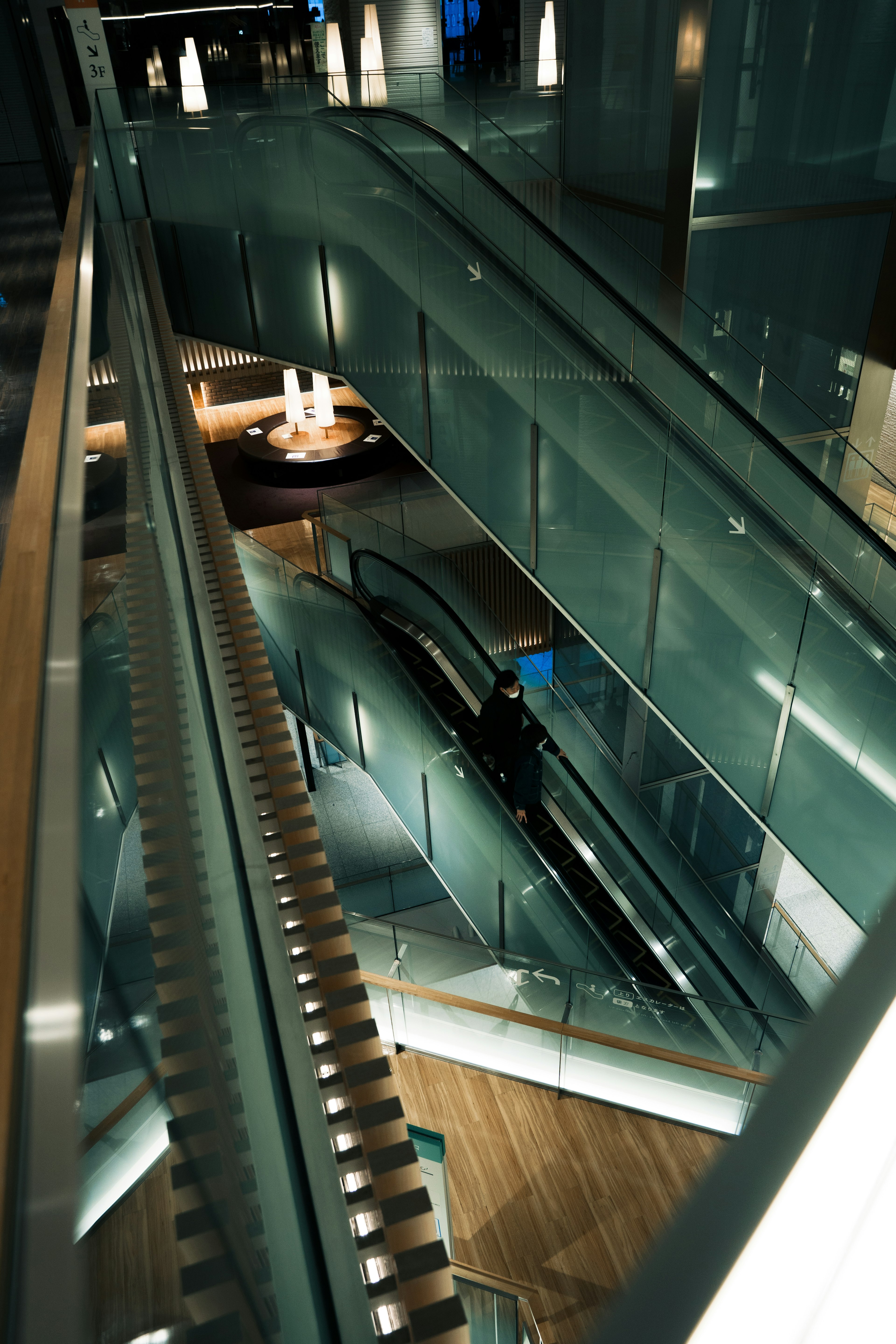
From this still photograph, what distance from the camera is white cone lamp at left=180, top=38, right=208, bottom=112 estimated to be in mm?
7332

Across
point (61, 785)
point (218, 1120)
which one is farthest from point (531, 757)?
point (61, 785)

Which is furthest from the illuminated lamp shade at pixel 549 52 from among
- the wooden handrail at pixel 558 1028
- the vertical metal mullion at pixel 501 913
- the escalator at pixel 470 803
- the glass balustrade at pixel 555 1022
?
the wooden handrail at pixel 558 1028

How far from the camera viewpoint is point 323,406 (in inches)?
503

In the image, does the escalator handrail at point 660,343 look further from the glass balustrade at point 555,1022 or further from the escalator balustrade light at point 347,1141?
the escalator balustrade light at point 347,1141

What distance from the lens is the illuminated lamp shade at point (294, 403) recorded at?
12.7 metres

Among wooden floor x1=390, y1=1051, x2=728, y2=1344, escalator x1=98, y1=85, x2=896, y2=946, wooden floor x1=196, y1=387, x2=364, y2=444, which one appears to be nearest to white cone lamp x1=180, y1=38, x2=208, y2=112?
escalator x1=98, y1=85, x2=896, y2=946

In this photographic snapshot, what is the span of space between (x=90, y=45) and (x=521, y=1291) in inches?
386

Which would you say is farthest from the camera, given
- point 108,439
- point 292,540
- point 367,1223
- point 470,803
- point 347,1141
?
point 292,540

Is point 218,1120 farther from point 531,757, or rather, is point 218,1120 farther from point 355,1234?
point 531,757

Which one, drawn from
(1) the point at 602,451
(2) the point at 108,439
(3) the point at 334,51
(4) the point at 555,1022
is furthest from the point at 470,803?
(3) the point at 334,51

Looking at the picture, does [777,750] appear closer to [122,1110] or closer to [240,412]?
[122,1110]

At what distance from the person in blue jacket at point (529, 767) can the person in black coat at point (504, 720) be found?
0.18 feet

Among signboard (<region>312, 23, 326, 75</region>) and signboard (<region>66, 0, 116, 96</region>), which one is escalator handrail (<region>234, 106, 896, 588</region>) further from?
signboard (<region>312, 23, 326, 75</region>)

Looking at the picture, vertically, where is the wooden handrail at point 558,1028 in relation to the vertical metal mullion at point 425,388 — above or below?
below
